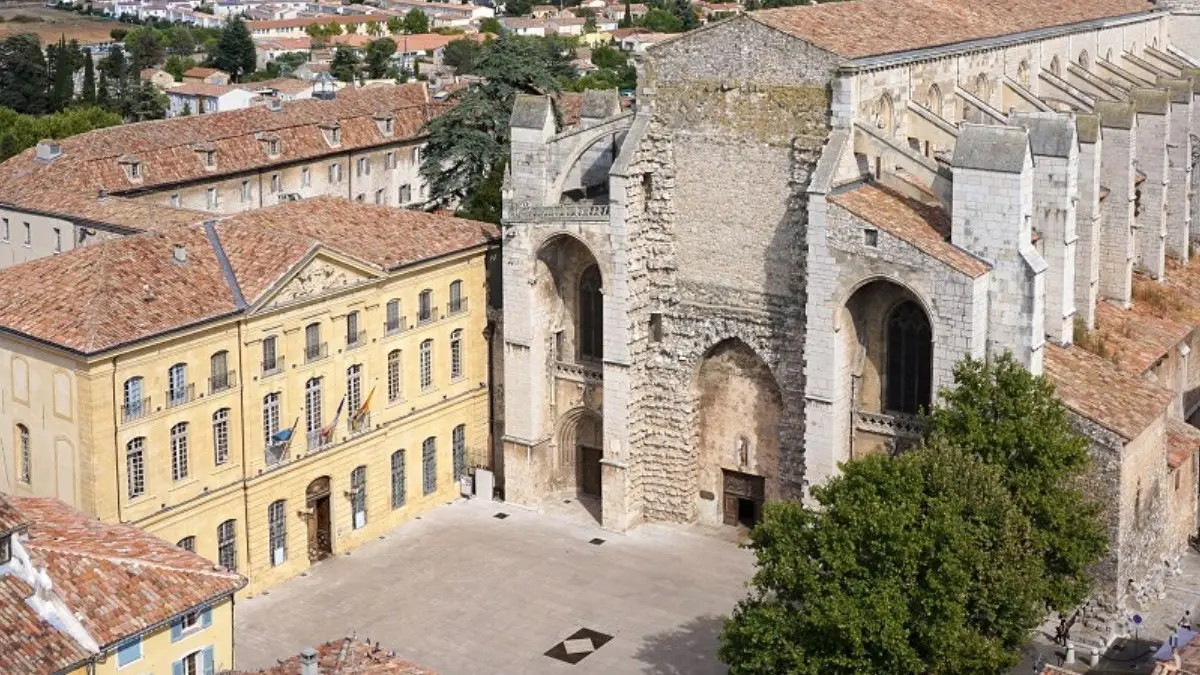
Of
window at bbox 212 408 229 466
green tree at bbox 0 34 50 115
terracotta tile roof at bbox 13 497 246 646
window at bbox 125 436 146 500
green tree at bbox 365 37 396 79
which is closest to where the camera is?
terracotta tile roof at bbox 13 497 246 646

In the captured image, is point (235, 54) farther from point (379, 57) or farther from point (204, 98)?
point (204, 98)

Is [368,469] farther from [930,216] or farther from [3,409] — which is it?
[930,216]

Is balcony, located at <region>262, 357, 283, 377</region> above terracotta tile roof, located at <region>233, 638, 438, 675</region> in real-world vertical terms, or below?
above

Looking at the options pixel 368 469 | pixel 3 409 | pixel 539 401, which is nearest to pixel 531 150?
pixel 539 401


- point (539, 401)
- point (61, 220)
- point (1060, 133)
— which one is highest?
point (1060, 133)

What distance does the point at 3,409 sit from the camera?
145 feet

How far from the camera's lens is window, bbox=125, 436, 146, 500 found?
42.5 m

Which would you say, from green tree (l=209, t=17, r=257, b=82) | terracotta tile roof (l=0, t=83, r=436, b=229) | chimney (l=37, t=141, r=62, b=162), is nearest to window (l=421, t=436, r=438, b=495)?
terracotta tile roof (l=0, t=83, r=436, b=229)

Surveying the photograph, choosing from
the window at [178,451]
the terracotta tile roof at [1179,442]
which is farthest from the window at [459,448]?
the terracotta tile roof at [1179,442]

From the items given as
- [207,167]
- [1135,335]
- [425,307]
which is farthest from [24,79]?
[1135,335]

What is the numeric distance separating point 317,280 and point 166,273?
14.2 ft

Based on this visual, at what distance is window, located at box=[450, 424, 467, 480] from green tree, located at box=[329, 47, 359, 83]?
9466 centimetres

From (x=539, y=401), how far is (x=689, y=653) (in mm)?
11784

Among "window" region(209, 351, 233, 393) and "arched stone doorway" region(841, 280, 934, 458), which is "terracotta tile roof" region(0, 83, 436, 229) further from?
"arched stone doorway" region(841, 280, 934, 458)
